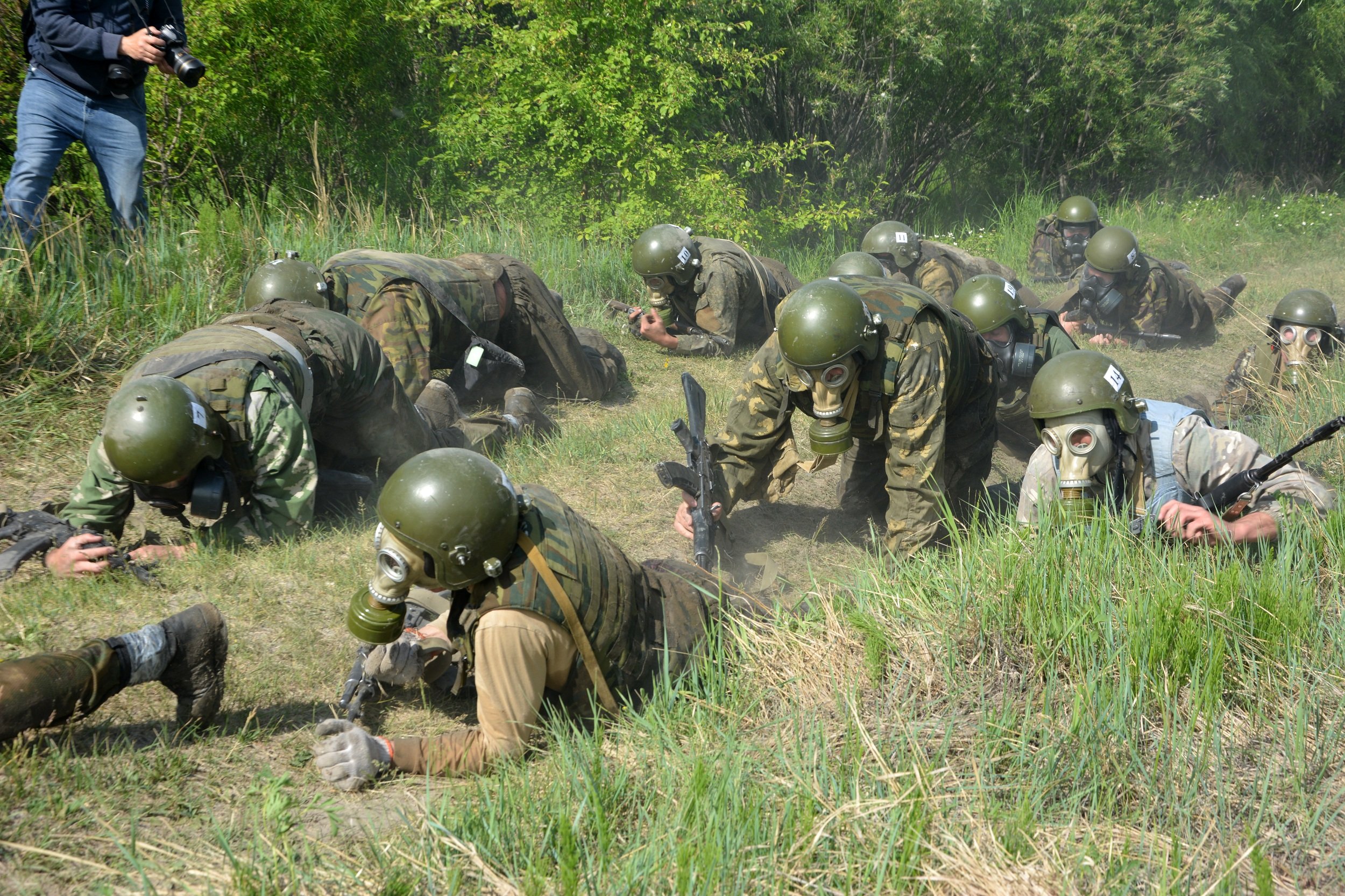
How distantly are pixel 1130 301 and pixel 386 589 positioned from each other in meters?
8.48

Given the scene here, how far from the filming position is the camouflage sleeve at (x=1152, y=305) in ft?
31.8

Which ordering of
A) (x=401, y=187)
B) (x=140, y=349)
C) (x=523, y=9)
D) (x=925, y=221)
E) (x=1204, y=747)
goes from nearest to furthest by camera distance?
(x=1204, y=747) → (x=140, y=349) → (x=523, y=9) → (x=401, y=187) → (x=925, y=221)

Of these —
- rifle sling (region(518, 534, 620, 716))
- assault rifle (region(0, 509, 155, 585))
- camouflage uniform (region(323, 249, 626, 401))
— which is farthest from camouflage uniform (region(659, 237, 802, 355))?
rifle sling (region(518, 534, 620, 716))

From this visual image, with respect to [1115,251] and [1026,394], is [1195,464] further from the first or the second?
[1115,251]

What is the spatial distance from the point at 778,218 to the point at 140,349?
692 centimetres

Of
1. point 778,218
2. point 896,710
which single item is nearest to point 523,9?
point 778,218

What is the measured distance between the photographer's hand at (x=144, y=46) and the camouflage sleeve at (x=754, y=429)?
3.71 m

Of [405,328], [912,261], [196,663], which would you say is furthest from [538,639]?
[912,261]

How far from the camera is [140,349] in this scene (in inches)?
251

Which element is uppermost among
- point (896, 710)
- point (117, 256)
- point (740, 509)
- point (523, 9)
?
point (523, 9)

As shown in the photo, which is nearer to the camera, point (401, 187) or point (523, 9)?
point (523, 9)

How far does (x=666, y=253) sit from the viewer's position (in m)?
8.20

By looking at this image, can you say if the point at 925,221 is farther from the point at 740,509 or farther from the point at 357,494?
the point at 357,494

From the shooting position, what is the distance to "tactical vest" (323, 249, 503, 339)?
6.39 meters
